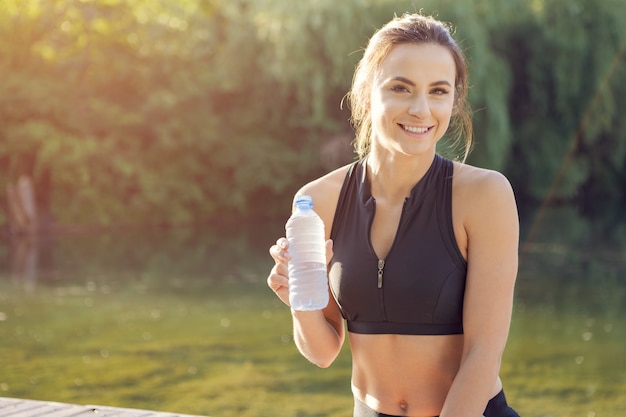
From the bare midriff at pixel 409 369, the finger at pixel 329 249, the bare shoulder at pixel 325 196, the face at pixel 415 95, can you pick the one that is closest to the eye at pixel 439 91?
the face at pixel 415 95

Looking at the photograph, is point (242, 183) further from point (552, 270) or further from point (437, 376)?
point (437, 376)

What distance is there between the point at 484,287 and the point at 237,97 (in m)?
22.1

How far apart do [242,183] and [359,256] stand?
69.9 feet

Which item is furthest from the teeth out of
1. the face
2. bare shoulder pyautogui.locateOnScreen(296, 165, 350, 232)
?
bare shoulder pyautogui.locateOnScreen(296, 165, 350, 232)

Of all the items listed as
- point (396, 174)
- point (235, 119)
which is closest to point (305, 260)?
point (396, 174)

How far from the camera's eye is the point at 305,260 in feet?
7.39

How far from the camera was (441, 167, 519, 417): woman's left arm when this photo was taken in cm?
214

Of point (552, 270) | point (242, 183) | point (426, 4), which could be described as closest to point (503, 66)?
point (426, 4)

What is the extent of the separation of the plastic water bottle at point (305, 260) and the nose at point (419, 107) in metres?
0.31

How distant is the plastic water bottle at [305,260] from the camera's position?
224cm

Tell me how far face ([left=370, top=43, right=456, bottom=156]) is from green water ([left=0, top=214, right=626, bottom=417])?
4208 mm

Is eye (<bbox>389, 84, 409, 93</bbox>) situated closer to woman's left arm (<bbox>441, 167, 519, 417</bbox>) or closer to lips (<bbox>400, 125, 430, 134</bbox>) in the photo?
lips (<bbox>400, 125, 430, 134</bbox>)

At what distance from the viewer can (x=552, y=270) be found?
1298 cm

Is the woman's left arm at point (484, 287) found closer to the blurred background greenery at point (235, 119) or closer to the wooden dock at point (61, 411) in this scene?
the wooden dock at point (61, 411)
